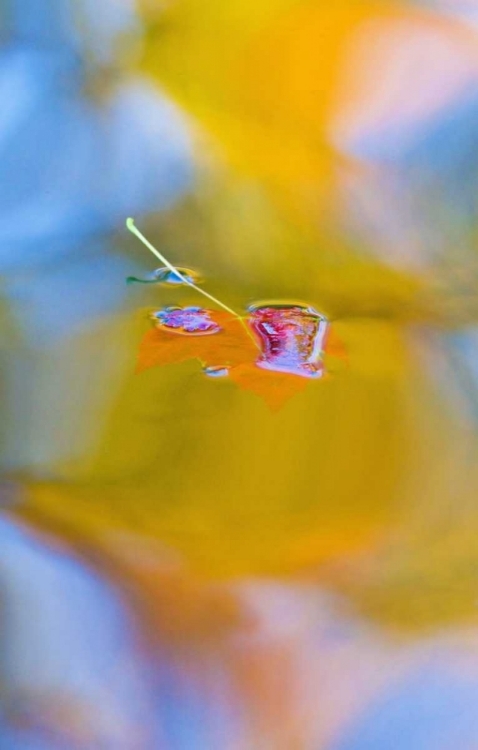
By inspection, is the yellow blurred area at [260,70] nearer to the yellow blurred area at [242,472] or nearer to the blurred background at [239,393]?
the blurred background at [239,393]

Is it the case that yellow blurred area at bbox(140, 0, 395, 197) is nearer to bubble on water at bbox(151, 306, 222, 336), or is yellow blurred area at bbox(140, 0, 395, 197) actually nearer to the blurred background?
the blurred background

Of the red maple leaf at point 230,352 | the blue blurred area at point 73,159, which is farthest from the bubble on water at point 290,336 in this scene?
the blue blurred area at point 73,159

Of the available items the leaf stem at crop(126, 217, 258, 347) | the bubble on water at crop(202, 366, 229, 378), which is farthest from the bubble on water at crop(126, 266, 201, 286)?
the bubble on water at crop(202, 366, 229, 378)

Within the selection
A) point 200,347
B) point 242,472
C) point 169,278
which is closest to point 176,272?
A: point 169,278

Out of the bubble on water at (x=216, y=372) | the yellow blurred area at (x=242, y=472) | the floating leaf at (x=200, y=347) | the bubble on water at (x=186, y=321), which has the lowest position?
the yellow blurred area at (x=242, y=472)

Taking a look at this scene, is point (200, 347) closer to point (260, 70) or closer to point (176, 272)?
point (176, 272)

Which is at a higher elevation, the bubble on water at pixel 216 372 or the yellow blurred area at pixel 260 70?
the yellow blurred area at pixel 260 70

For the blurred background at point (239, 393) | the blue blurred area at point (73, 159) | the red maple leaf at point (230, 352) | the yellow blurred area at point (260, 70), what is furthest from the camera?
the yellow blurred area at point (260, 70)

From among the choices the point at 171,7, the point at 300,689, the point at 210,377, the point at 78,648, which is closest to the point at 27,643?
the point at 78,648
